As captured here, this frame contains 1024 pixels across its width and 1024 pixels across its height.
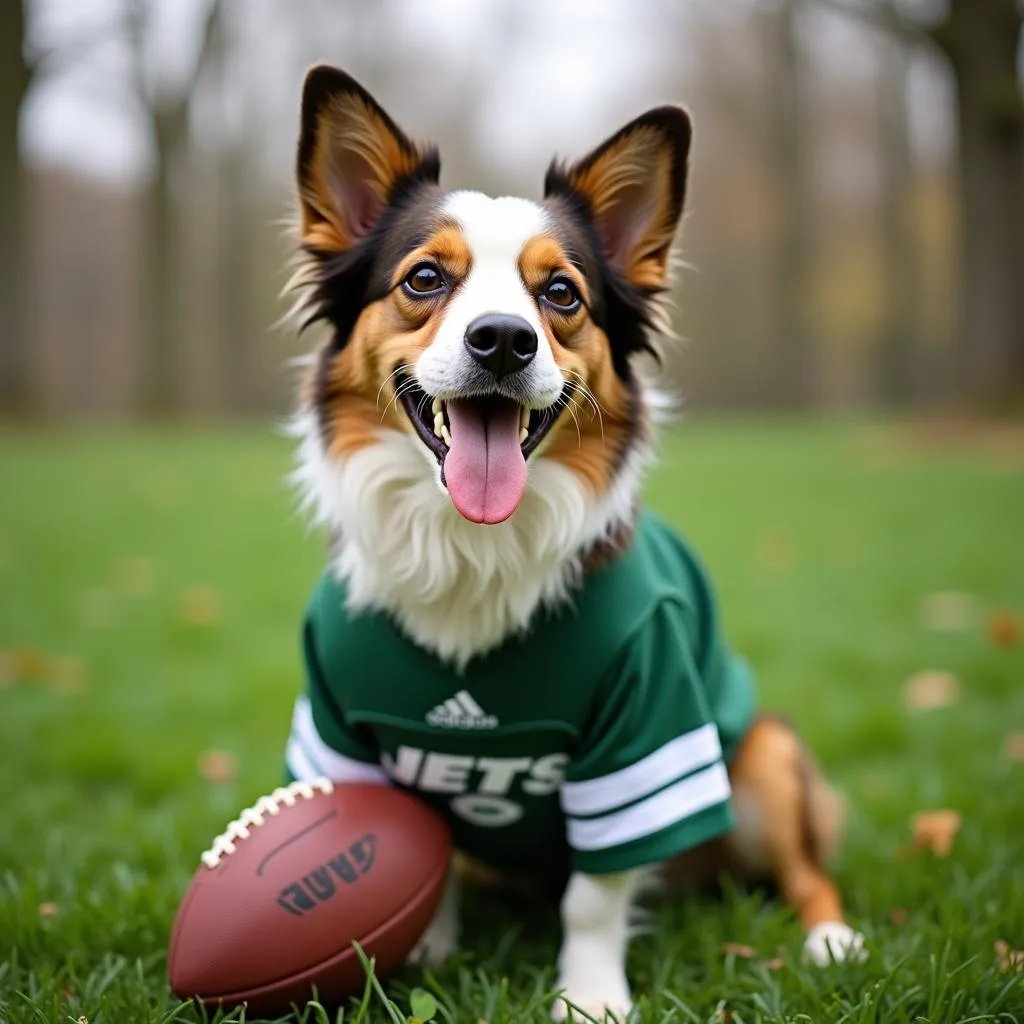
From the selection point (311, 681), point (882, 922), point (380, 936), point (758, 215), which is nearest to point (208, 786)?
point (311, 681)

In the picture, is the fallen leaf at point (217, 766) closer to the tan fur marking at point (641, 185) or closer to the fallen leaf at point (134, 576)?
the tan fur marking at point (641, 185)

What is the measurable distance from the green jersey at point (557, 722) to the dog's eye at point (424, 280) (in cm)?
76

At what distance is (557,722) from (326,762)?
65 centimetres

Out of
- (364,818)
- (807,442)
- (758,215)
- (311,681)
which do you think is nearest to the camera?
(364,818)

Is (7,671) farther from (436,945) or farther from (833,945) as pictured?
(833,945)

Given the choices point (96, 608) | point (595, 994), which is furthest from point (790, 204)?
point (595, 994)

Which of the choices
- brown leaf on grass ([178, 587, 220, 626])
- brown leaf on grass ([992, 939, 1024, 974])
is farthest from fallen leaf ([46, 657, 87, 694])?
brown leaf on grass ([992, 939, 1024, 974])

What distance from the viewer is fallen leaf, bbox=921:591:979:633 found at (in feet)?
18.7

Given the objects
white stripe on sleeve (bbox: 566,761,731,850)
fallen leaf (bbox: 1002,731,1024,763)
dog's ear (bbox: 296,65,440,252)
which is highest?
dog's ear (bbox: 296,65,440,252)

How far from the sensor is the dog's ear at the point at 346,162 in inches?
107

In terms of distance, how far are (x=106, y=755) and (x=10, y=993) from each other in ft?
5.52

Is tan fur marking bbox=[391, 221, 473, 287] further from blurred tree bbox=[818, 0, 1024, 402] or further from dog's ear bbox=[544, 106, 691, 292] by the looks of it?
blurred tree bbox=[818, 0, 1024, 402]

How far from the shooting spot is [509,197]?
2.74m

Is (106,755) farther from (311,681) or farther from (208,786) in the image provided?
(311,681)
